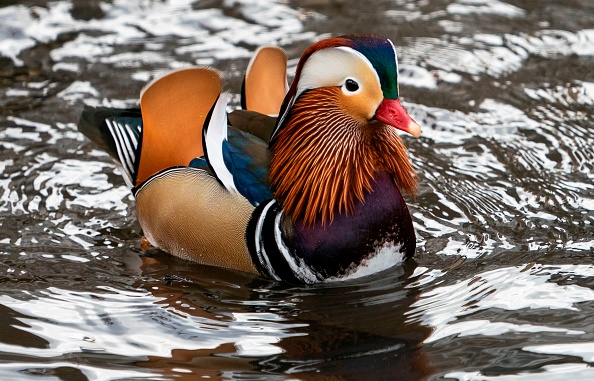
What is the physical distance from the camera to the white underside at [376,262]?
4.72 metres

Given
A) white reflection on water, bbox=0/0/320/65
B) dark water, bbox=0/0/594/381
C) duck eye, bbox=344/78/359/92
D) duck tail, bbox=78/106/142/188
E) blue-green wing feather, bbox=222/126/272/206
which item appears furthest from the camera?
white reflection on water, bbox=0/0/320/65

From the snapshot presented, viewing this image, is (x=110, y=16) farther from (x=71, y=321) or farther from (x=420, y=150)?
(x=71, y=321)

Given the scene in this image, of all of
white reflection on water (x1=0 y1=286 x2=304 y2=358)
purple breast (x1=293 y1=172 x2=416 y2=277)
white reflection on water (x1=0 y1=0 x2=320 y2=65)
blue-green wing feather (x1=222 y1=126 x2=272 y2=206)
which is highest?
white reflection on water (x1=0 y1=0 x2=320 y2=65)

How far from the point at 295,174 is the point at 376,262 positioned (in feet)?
1.88

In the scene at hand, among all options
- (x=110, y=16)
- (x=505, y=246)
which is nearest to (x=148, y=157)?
(x=505, y=246)

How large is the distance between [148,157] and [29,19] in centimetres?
325

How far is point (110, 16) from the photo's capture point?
26.3 feet

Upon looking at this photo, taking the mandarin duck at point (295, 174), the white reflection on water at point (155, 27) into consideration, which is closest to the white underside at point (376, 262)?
the mandarin duck at point (295, 174)

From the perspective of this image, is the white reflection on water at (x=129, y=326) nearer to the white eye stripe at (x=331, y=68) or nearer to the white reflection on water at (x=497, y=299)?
the white reflection on water at (x=497, y=299)

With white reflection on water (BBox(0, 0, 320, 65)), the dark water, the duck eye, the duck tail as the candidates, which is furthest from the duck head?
white reflection on water (BBox(0, 0, 320, 65))

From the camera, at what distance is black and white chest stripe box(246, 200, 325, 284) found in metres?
4.70

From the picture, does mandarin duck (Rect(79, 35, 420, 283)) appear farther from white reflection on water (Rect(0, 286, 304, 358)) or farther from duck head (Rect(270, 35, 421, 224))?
white reflection on water (Rect(0, 286, 304, 358))

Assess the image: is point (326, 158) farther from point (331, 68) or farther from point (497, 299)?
point (497, 299)

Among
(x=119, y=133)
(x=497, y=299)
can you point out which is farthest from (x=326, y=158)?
(x=119, y=133)
